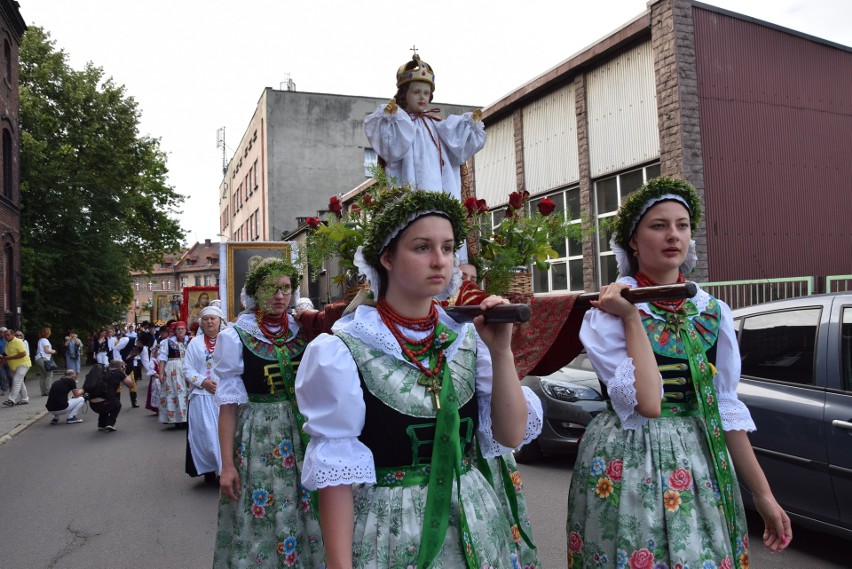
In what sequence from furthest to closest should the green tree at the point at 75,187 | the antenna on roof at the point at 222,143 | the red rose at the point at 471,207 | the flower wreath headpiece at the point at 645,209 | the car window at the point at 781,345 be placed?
1. the antenna on roof at the point at 222,143
2. the green tree at the point at 75,187
3. the car window at the point at 781,345
4. the red rose at the point at 471,207
5. the flower wreath headpiece at the point at 645,209

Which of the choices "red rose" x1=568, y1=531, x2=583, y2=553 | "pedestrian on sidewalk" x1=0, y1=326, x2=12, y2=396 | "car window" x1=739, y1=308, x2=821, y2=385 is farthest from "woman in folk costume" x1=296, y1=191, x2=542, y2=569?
"pedestrian on sidewalk" x1=0, y1=326, x2=12, y2=396

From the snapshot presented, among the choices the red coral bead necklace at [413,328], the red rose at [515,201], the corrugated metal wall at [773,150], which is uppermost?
the corrugated metal wall at [773,150]

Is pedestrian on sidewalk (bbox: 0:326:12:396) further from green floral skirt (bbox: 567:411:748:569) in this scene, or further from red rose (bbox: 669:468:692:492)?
red rose (bbox: 669:468:692:492)

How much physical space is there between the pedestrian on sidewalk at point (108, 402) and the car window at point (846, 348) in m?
12.9

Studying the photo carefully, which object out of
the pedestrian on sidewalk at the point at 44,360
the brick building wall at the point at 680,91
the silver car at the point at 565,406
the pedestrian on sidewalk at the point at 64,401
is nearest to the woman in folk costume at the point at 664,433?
the silver car at the point at 565,406

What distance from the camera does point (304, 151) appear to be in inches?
1622

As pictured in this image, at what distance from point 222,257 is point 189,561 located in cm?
758

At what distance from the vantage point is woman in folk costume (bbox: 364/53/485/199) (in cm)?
362

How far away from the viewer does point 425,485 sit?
212 centimetres

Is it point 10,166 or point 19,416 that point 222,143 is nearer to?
point 10,166

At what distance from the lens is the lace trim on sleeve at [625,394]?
254cm

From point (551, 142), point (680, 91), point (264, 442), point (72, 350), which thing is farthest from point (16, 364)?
point (264, 442)

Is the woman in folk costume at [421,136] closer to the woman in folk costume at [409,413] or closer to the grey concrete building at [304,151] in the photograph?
the woman in folk costume at [409,413]

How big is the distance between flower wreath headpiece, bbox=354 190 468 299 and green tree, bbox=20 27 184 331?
31.6 meters
